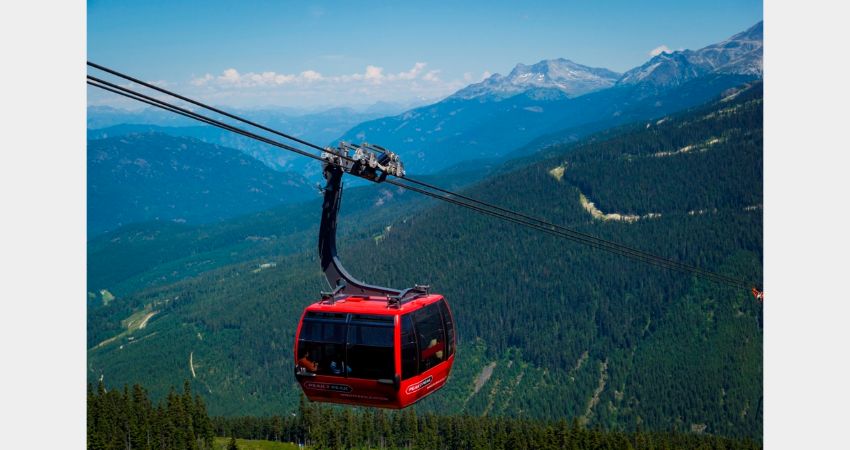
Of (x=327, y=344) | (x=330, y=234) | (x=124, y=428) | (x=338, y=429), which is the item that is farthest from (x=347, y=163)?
(x=338, y=429)

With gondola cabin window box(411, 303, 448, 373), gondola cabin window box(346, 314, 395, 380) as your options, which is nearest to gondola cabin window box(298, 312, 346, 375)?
gondola cabin window box(346, 314, 395, 380)

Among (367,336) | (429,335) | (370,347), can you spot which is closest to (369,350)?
(370,347)

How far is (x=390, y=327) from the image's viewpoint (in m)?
34.2

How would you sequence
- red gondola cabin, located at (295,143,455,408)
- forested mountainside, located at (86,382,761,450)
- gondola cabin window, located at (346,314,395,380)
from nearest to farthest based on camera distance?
red gondola cabin, located at (295,143,455,408)
gondola cabin window, located at (346,314,395,380)
forested mountainside, located at (86,382,761,450)

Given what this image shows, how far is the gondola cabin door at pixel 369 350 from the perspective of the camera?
34.4 m

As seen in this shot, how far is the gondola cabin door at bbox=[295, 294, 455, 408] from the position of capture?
1355 inches

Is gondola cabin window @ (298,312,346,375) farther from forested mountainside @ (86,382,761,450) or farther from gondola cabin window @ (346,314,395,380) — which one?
forested mountainside @ (86,382,761,450)

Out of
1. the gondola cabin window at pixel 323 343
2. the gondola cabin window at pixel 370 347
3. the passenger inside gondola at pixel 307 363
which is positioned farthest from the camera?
the passenger inside gondola at pixel 307 363

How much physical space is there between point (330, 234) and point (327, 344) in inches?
204

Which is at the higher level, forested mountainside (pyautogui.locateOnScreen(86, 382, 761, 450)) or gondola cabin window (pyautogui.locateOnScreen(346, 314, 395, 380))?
gondola cabin window (pyautogui.locateOnScreen(346, 314, 395, 380))

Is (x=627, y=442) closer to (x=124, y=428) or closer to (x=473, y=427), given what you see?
(x=473, y=427)

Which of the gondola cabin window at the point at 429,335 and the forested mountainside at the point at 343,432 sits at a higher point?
the gondola cabin window at the point at 429,335

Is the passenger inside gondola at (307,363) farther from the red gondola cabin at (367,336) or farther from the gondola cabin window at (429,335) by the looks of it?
the gondola cabin window at (429,335)

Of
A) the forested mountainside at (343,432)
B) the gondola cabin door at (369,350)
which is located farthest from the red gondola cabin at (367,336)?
the forested mountainside at (343,432)
